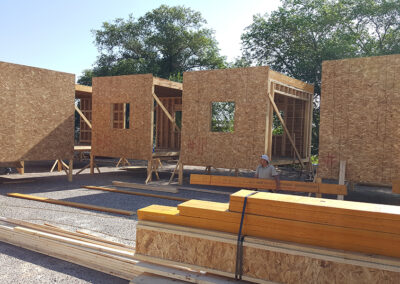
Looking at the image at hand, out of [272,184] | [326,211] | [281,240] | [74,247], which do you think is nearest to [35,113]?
[74,247]

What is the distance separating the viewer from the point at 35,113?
11656 mm

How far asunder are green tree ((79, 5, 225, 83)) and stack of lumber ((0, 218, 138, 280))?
29033 mm

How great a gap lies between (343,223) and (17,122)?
10.7m

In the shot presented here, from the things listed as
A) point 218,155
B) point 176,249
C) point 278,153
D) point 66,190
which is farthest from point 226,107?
point 176,249

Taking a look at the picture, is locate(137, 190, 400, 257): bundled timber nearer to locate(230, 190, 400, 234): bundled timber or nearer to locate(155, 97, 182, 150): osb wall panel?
locate(230, 190, 400, 234): bundled timber

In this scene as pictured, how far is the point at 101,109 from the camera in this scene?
1431cm

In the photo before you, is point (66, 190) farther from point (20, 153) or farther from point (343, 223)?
point (343, 223)

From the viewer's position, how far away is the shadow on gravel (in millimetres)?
4516

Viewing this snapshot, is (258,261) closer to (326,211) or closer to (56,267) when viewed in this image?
(326,211)

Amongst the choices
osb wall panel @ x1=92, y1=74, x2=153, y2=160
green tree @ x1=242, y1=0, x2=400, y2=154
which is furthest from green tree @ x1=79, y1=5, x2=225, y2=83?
osb wall panel @ x1=92, y1=74, x2=153, y2=160

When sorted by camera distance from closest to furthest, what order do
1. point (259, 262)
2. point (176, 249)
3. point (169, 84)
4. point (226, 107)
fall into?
point (259, 262) < point (176, 249) < point (169, 84) < point (226, 107)

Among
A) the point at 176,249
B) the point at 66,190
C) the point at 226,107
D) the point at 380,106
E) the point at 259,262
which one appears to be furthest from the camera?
the point at 226,107

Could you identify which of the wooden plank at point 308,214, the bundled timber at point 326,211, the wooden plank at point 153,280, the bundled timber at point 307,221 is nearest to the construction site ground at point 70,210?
the wooden plank at point 153,280

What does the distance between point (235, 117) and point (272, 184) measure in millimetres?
3862
